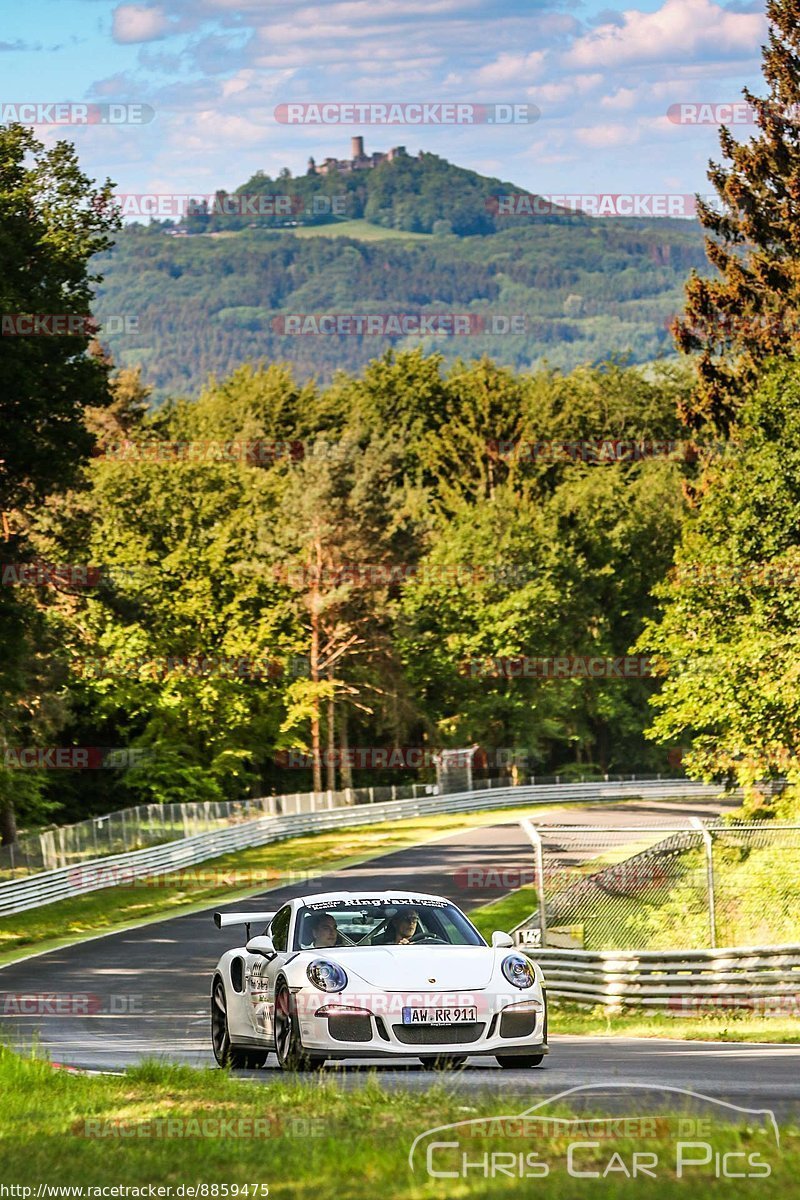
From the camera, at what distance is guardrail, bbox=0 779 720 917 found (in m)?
40.9

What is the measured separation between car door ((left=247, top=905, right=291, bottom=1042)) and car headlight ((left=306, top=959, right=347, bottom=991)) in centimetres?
63

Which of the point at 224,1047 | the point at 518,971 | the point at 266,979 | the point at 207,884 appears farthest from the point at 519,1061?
the point at 207,884

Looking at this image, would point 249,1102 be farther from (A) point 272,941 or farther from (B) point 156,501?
(B) point 156,501

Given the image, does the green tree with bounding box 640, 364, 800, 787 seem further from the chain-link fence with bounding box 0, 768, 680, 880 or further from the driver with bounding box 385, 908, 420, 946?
the driver with bounding box 385, 908, 420, 946

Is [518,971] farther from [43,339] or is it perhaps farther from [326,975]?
[43,339]

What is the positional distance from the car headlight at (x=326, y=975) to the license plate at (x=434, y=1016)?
51 centimetres

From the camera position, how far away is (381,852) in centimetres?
5378

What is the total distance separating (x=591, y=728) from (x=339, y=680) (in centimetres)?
2616

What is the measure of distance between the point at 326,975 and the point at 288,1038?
1.94 ft

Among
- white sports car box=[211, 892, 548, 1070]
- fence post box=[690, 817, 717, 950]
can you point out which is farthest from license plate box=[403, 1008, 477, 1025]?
fence post box=[690, 817, 717, 950]

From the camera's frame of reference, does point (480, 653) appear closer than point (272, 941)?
No

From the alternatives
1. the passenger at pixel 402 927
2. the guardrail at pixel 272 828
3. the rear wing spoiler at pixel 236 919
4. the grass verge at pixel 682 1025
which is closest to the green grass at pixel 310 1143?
the passenger at pixel 402 927

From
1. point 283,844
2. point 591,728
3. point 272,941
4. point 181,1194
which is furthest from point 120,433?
point 181,1194

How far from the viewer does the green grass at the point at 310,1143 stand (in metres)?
6.83
